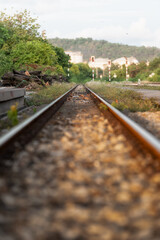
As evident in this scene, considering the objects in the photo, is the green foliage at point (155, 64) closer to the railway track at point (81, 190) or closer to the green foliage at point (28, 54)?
the green foliage at point (28, 54)

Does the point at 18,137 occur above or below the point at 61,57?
below

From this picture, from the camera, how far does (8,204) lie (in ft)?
6.97

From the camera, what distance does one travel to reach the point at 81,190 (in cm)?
237

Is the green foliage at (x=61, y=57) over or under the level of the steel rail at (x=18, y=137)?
over

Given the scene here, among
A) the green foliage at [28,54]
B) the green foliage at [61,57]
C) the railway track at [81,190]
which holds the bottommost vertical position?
the railway track at [81,190]

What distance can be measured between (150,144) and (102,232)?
1.84 m

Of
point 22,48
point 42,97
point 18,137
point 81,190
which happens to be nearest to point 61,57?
point 22,48

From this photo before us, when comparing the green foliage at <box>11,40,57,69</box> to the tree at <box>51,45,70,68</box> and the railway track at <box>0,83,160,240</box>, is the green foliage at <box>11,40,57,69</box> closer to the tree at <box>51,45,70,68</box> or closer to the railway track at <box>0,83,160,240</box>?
the railway track at <box>0,83,160,240</box>

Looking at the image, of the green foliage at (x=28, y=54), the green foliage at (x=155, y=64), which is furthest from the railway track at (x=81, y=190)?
the green foliage at (x=155, y=64)

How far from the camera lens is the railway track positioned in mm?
1801

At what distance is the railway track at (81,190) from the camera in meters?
1.80

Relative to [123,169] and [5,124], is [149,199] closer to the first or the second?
[123,169]

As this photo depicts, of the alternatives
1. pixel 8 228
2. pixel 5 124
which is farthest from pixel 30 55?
pixel 8 228

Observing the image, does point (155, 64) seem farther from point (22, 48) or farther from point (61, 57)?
point (22, 48)
